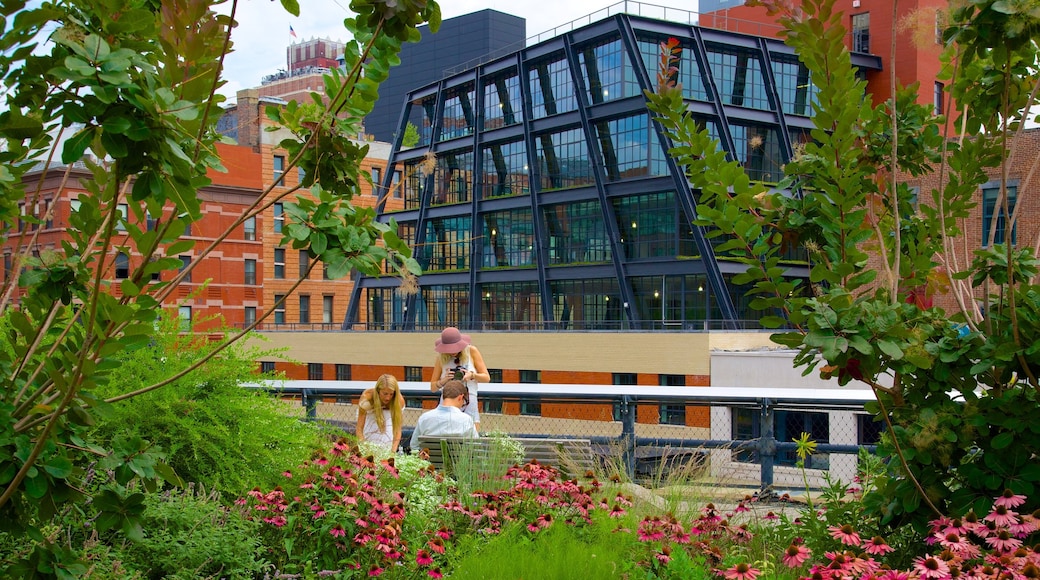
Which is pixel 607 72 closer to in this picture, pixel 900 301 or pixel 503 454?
pixel 503 454

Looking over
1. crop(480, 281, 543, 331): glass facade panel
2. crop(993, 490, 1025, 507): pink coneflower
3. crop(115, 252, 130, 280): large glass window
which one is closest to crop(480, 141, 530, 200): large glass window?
crop(480, 281, 543, 331): glass facade panel

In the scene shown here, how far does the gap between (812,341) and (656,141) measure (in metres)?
41.5

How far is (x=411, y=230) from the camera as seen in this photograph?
58406mm

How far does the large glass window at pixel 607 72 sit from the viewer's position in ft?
148

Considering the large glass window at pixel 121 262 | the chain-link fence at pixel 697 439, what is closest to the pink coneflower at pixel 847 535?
the chain-link fence at pixel 697 439

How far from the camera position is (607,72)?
4616cm

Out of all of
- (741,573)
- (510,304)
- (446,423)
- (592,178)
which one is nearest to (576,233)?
(592,178)

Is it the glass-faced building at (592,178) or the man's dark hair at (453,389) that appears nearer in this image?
the man's dark hair at (453,389)

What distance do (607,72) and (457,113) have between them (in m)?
13.3

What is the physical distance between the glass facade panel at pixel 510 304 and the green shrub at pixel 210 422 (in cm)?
4184

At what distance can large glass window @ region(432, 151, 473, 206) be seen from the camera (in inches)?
2165

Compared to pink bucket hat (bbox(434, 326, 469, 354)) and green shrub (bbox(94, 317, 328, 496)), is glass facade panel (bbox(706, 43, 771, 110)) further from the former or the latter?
green shrub (bbox(94, 317, 328, 496))

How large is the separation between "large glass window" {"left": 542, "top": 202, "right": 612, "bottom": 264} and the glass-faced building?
8cm

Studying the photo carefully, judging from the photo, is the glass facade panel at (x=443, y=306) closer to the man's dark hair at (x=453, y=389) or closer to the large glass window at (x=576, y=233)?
the large glass window at (x=576, y=233)
